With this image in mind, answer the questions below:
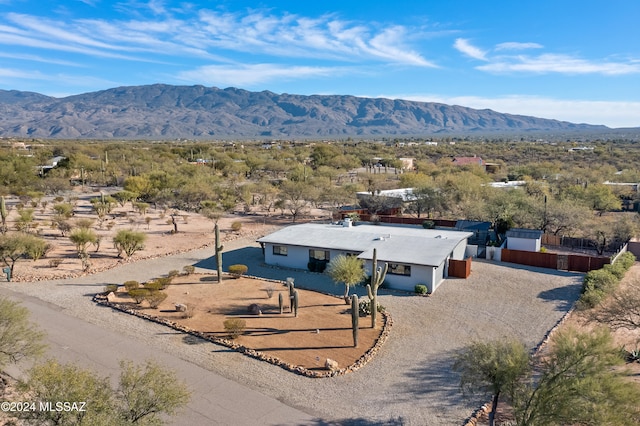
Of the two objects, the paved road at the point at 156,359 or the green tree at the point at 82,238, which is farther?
the green tree at the point at 82,238

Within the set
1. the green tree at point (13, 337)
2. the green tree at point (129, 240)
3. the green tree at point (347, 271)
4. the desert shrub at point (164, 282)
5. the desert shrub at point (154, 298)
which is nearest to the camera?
the green tree at point (13, 337)


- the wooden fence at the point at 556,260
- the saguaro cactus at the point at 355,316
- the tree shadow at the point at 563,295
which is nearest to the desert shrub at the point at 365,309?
the saguaro cactus at the point at 355,316

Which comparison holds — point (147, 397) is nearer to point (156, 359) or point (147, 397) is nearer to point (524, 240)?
point (156, 359)

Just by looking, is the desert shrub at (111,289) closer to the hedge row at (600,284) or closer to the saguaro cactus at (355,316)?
the saguaro cactus at (355,316)

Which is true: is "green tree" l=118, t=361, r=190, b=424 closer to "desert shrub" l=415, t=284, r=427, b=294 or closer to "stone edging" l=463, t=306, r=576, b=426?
"stone edging" l=463, t=306, r=576, b=426

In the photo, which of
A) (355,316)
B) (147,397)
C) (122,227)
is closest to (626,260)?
(355,316)

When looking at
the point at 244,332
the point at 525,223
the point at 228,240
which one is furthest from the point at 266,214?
the point at 244,332
